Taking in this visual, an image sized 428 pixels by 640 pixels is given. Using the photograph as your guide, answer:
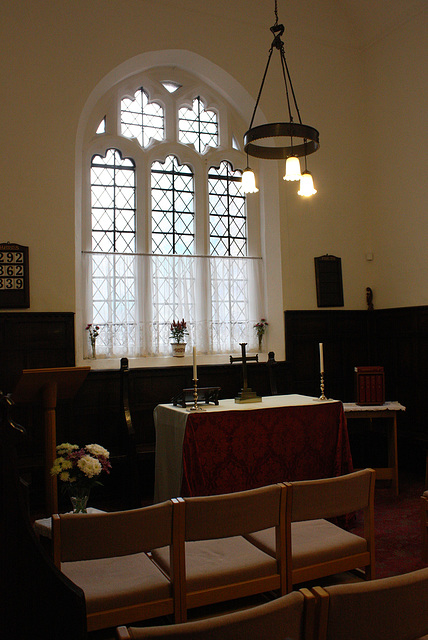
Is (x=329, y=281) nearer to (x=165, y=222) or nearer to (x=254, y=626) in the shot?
(x=165, y=222)

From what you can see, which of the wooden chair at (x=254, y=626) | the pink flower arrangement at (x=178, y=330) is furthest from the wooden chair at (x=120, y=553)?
the pink flower arrangement at (x=178, y=330)

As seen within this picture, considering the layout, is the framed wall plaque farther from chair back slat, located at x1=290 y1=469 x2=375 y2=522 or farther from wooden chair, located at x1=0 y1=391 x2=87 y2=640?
wooden chair, located at x1=0 y1=391 x2=87 y2=640

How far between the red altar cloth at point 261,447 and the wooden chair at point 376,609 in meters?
2.84

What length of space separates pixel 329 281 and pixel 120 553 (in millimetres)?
5994

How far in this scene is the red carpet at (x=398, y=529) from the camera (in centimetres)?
406

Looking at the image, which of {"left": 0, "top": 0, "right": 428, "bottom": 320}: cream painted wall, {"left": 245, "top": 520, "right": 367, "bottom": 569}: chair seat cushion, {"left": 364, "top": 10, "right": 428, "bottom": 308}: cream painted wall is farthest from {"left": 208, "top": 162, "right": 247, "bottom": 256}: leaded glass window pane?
{"left": 245, "top": 520, "right": 367, "bottom": 569}: chair seat cushion

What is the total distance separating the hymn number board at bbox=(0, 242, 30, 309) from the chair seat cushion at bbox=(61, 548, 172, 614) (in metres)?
3.74

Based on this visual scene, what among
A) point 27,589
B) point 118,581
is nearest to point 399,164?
point 118,581

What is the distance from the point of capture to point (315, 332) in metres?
7.50

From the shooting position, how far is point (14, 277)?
19.3 feet

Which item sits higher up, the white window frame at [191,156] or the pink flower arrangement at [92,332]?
the white window frame at [191,156]

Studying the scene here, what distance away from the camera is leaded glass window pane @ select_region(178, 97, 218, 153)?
7711 mm

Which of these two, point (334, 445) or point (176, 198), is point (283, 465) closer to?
point (334, 445)

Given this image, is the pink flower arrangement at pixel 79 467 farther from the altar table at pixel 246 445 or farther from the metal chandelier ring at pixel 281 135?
the metal chandelier ring at pixel 281 135
